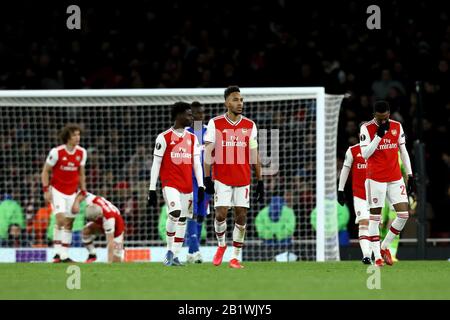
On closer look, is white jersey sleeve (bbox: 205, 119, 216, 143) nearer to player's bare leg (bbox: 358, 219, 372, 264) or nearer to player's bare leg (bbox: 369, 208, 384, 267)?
player's bare leg (bbox: 369, 208, 384, 267)

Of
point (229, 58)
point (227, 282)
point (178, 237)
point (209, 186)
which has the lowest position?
point (227, 282)

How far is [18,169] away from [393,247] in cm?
707

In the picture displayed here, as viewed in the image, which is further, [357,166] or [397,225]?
[357,166]

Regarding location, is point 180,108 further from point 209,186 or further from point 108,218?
point 108,218

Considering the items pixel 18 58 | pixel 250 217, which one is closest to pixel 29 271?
pixel 250 217

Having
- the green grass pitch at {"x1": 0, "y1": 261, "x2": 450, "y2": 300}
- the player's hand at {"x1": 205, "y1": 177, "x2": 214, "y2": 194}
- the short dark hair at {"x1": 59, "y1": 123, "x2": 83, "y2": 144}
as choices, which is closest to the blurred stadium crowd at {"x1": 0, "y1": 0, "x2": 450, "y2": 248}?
the short dark hair at {"x1": 59, "y1": 123, "x2": 83, "y2": 144}

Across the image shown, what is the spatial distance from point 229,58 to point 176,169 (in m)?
9.20

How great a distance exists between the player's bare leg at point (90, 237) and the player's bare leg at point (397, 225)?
501cm

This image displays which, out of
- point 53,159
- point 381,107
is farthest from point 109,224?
point 381,107

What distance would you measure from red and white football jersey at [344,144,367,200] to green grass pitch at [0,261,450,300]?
4.24ft

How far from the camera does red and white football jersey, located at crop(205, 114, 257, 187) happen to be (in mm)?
12273

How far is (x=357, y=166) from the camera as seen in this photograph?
14.2 metres

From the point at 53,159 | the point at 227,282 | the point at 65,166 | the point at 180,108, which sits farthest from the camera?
the point at 65,166

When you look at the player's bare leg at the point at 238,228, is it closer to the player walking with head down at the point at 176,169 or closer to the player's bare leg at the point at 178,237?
the player walking with head down at the point at 176,169
